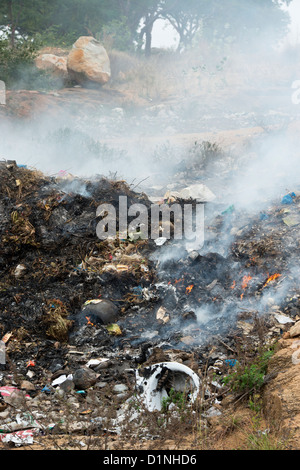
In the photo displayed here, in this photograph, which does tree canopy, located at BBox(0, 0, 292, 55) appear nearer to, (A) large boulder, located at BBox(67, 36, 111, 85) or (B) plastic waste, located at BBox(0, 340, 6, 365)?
(A) large boulder, located at BBox(67, 36, 111, 85)

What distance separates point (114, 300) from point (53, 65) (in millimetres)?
11807

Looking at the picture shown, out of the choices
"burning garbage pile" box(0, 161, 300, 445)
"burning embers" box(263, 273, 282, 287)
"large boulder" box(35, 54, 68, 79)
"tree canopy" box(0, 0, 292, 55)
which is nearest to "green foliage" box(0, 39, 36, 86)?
"large boulder" box(35, 54, 68, 79)

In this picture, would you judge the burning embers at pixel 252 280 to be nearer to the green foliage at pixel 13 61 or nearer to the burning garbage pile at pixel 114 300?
the burning garbage pile at pixel 114 300

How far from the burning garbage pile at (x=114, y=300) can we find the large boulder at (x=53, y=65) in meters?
9.67

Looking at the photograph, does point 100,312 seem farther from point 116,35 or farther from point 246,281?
point 116,35

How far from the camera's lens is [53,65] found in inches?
546

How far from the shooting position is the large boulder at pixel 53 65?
45.1 feet

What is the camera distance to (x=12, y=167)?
522 cm

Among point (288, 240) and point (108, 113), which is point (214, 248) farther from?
point (108, 113)

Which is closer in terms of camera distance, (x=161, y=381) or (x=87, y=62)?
(x=161, y=381)

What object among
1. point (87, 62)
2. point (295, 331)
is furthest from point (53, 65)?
point (295, 331)

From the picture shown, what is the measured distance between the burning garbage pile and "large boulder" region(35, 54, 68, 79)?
9.67 m

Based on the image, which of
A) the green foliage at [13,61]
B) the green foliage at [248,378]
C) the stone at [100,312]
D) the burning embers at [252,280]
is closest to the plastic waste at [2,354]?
the stone at [100,312]

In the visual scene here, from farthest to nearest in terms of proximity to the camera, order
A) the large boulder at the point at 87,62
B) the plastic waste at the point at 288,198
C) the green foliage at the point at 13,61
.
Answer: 1. the large boulder at the point at 87,62
2. the green foliage at the point at 13,61
3. the plastic waste at the point at 288,198
